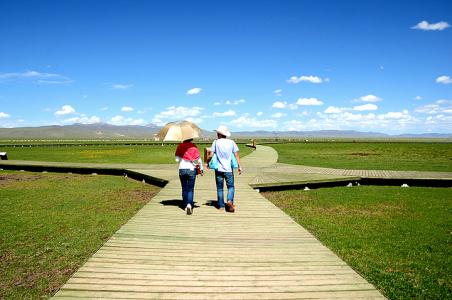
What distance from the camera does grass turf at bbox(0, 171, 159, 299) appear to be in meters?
6.73

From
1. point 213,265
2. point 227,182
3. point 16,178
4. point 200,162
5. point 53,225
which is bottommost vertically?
point 53,225

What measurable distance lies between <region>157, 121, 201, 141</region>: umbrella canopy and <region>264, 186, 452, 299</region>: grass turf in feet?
13.3

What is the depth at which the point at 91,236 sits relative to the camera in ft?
30.5

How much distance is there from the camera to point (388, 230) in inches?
392

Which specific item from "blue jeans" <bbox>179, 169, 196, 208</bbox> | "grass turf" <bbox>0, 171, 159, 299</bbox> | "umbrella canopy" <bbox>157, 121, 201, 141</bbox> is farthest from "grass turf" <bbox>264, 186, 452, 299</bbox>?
"grass turf" <bbox>0, 171, 159, 299</bbox>

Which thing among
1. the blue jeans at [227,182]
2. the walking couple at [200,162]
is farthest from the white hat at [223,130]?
the blue jeans at [227,182]

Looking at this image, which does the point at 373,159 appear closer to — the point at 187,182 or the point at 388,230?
the point at 388,230

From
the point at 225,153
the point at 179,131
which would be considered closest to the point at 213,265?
the point at 225,153

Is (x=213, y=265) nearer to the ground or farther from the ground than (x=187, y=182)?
nearer to the ground

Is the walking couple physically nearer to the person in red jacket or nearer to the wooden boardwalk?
the person in red jacket

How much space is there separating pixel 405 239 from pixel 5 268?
347 inches

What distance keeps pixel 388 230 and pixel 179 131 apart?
6160 millimetres

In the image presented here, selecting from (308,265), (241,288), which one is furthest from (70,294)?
(308,265)

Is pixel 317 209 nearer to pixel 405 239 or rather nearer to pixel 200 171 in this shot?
pixel 405 239
